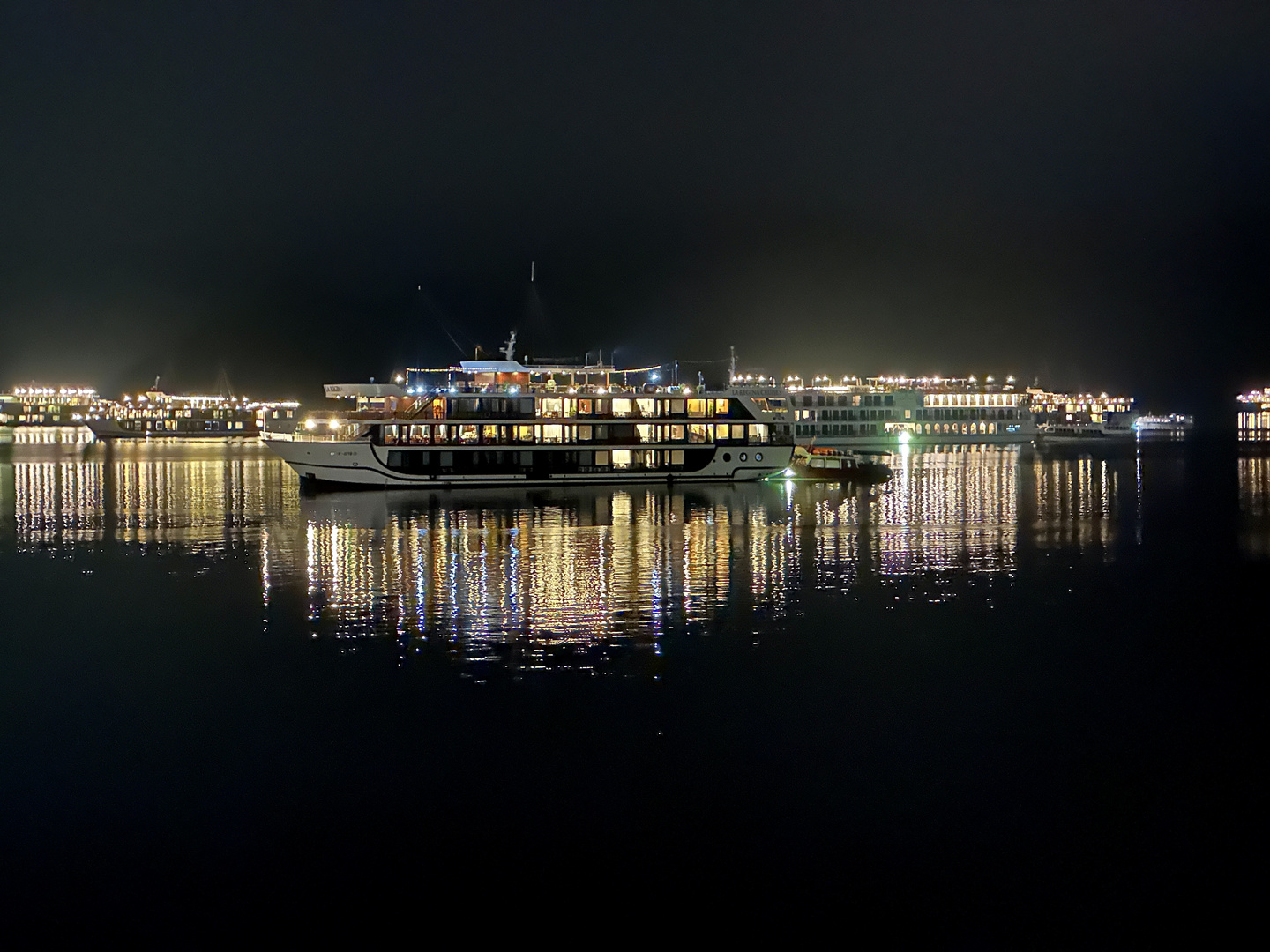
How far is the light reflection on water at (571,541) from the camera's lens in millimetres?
22891

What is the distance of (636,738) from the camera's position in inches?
581

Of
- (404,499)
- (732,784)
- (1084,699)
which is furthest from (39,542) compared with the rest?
(1084,699)

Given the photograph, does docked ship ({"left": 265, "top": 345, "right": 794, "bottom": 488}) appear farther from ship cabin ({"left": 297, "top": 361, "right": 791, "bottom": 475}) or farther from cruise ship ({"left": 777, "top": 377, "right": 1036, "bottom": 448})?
cruise ship ({"left": 777, "top": 377, "right": 1036, "bottom": 448})

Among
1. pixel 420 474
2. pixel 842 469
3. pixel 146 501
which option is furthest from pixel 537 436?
pixel 842 469

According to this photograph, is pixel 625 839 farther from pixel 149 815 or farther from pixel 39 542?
pixel 39 542

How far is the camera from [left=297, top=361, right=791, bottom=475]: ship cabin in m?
52.3

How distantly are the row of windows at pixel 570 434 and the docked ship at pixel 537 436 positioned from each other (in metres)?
0.05

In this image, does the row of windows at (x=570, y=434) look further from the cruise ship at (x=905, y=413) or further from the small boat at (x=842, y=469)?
the cruise ship at (x=905, y=413)

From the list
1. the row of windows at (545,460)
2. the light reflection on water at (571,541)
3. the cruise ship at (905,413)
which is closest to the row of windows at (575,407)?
the row of windows at (545,460)

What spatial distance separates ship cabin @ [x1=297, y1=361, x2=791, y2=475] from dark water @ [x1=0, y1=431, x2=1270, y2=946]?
20.9m

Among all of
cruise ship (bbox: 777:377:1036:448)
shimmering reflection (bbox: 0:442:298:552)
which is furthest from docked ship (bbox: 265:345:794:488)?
cruise ship (bbox: 777:377:1036:448)

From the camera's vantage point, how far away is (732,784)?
13.2 meters

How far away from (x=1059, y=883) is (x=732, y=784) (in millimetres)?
4021

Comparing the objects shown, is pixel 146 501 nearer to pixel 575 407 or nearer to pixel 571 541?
pixel 575 407
